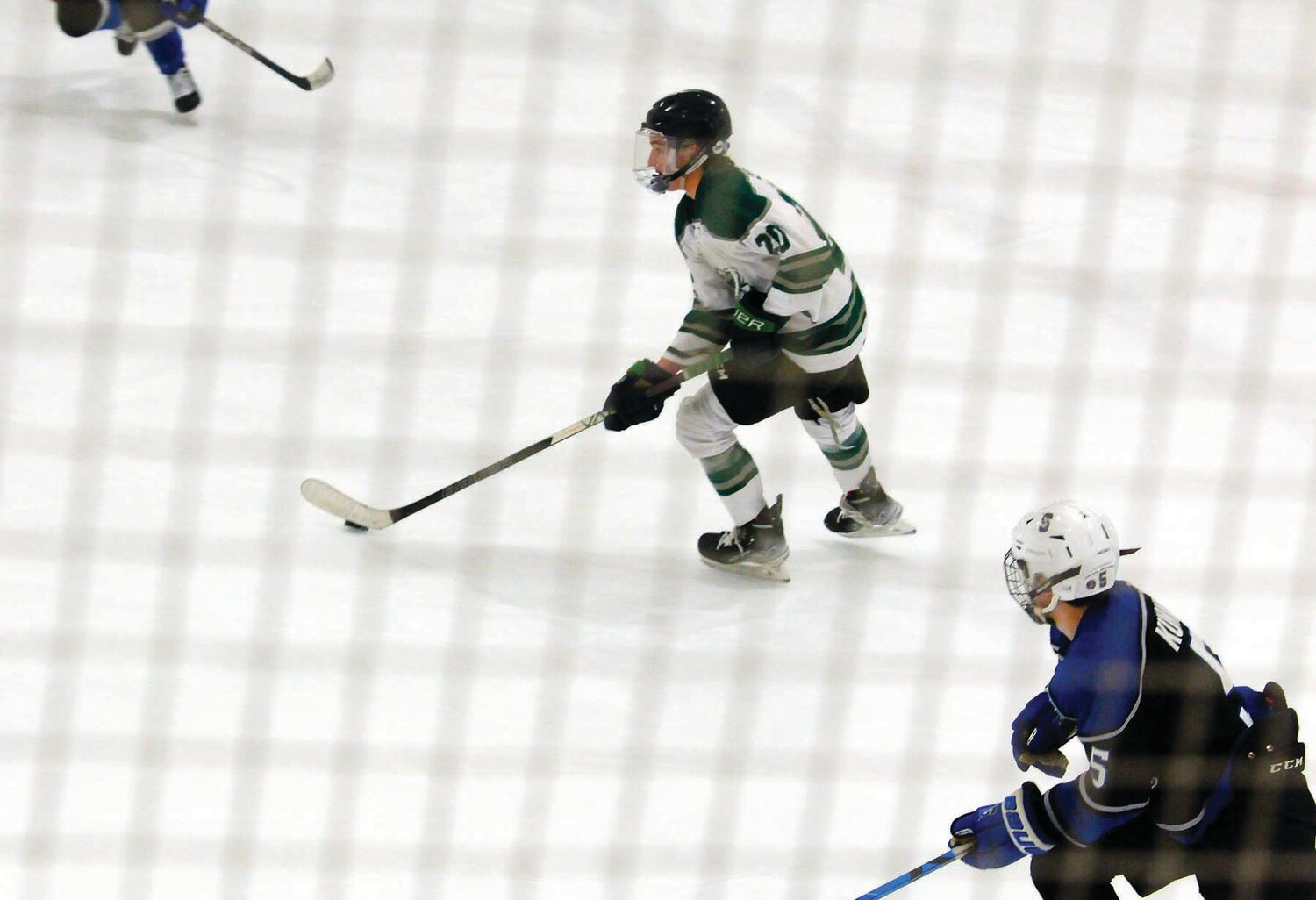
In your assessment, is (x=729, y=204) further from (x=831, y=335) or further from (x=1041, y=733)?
(x=1041, y=733)

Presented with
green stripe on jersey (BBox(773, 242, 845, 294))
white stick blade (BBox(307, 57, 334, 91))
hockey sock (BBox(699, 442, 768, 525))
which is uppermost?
white stick blade (BBox(307, 57, 334, 91))

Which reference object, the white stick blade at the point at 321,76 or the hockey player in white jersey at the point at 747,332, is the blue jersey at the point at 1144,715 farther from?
the white stick blade at the point at 321,76

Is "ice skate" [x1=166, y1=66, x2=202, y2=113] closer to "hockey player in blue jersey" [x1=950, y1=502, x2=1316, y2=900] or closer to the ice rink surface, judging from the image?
the ice rink surface

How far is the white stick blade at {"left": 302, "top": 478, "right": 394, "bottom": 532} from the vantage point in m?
3.65

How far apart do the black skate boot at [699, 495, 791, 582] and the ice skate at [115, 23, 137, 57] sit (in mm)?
3105

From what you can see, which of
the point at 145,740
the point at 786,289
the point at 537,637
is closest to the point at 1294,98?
the point at 786,289

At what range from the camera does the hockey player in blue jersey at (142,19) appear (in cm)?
530

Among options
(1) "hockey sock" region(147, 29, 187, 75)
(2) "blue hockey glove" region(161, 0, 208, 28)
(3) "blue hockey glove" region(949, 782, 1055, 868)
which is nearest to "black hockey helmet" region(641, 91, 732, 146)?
(3) "blue hockey glove" region(949, 782, 1055, 868)

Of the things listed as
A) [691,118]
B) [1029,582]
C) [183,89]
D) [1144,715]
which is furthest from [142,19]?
[1144,715]

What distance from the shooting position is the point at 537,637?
11.1ft

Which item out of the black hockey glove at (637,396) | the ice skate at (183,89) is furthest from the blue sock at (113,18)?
the black hockey glove at (637,396)

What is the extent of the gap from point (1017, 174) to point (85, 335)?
11.9 ft

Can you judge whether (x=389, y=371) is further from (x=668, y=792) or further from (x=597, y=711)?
(x=668, y=792)

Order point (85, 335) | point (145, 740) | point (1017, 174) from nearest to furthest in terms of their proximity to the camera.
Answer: point (145, 740), point (85, 335), point (1017, 174)
